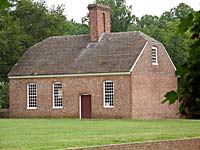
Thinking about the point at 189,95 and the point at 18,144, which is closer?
the point at 189,95

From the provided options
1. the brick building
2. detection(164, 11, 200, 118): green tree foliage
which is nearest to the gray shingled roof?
the brick building

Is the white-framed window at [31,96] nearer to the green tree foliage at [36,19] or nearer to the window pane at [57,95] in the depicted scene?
the window pane at [57,95]

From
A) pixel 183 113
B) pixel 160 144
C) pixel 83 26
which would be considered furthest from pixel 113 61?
pixel 83 26

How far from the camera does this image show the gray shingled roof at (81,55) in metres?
43.6

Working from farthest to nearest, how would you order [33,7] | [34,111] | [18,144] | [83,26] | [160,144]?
1. [83,26]
2. [33,7]
3. [34,111]
4. [160,144]
5. [18,144]

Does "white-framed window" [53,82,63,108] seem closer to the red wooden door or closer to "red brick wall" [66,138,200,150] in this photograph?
the red wooden door

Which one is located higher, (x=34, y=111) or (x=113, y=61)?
(x=113, y=61)

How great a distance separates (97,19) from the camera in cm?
4591

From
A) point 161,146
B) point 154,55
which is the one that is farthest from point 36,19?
point 161,146

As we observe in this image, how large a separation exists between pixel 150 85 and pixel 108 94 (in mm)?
3554

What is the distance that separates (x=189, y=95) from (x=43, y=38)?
169 ft

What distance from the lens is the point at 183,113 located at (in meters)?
3.30

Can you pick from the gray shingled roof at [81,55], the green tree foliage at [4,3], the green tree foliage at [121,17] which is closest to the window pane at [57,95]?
the gray shingled roof at [81,55]

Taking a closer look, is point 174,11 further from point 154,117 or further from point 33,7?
point 154,117
